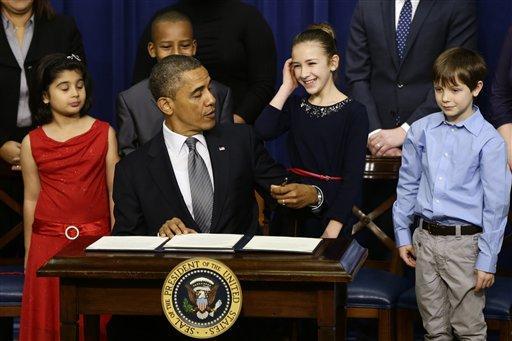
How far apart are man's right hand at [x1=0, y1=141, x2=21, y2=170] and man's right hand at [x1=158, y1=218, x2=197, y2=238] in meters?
1.38

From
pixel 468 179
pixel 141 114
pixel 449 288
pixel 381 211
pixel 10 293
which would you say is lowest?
pixel 10 293

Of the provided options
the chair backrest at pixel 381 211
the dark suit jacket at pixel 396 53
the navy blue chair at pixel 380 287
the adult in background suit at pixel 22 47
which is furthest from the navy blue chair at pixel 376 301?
the adult in background suit at pixel 22 47

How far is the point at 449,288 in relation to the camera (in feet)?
13.4

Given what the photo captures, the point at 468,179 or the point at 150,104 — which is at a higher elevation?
the point at 150,104

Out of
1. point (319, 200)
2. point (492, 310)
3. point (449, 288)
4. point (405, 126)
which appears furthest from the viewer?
point (405, 126)

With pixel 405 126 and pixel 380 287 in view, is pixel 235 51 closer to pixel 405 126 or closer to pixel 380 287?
pixel 405 126

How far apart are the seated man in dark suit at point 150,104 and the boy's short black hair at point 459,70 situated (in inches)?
39.8

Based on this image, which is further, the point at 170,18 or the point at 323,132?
the point at 170,18

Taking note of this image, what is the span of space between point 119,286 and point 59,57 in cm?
162

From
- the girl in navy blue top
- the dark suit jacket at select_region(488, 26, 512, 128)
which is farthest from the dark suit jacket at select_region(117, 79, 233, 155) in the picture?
the dark suit jacket at select_region(488, 26, 512, 128)

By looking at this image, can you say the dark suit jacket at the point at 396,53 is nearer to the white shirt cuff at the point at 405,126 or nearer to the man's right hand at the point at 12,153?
the white shirt cuff at the point at 405,126

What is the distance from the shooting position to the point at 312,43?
173 inches

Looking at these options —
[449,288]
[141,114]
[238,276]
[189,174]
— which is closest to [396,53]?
[141,114]

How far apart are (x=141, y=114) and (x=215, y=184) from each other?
78 cm
